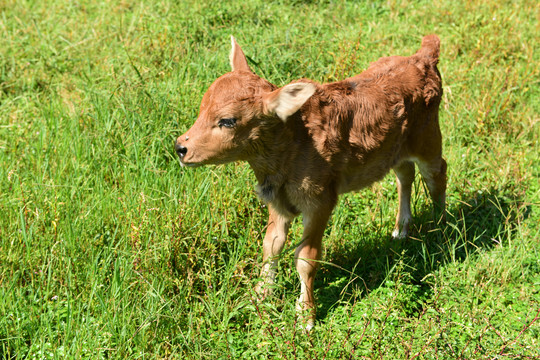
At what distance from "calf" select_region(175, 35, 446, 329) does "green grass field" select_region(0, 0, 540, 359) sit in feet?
1.11

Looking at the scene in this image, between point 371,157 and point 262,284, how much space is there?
1.24 metres

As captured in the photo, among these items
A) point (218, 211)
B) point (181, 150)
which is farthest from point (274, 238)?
point (181, 150)

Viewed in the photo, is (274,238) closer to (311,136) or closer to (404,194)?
(311,136)

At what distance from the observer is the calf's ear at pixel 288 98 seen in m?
3.90

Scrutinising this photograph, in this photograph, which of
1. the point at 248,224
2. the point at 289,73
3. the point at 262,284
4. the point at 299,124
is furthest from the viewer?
the point at 289,73

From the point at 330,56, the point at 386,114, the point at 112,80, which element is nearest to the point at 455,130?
the point at 330,56

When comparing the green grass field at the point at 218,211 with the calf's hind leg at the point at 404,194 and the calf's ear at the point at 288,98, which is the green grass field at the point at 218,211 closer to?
the calf's hind leg at the point at 404,194

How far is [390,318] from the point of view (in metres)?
4.45

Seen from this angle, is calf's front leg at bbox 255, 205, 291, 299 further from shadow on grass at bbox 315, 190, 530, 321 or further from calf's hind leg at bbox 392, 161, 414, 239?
calf's hind leg at bbox 392, 161, 414, 239

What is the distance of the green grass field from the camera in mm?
4156

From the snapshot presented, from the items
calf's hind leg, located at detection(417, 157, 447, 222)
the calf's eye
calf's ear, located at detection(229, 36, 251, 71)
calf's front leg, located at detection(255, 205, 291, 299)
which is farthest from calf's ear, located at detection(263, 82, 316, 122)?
Answer: calf's hind leg, located at detection(417, 157, 447, 222)

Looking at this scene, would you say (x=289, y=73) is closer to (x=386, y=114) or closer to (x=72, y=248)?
(x=386, y=114)

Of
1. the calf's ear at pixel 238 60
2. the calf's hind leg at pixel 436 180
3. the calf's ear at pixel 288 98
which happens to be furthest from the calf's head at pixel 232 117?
the calf's hind leg at pixel 436 180

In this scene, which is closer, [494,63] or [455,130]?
[455,130]
